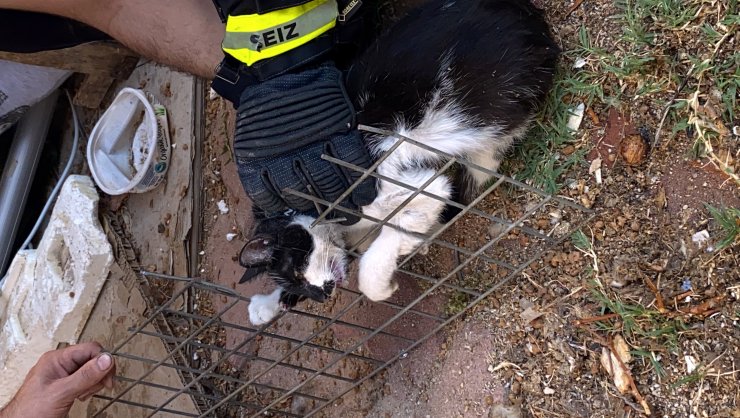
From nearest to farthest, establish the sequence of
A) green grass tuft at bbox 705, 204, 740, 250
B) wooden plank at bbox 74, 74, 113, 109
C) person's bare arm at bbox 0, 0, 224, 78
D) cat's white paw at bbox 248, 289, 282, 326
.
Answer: green grass tuft at bbox 705, 204, 740, 250
cat's white paw at bbox 248, 289, 282, 326
person's bare arm at bbox 0, 0, 224, 78
wooden plank at bbox 74, 74, 113, 109

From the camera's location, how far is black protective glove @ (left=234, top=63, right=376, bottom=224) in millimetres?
1970

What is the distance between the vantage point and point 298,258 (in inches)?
83.0

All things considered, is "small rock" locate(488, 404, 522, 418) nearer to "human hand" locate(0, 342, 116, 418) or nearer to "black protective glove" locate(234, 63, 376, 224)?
"black protective glove" locate(234, 63, 376, 224)

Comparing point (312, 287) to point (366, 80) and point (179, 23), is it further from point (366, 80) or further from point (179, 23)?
point (179, 23)

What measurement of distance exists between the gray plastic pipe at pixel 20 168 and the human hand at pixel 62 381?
1.97 m

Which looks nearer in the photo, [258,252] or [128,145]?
[258,252]

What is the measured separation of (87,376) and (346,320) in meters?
1.02

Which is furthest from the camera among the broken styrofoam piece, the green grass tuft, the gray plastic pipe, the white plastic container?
the gray plastic pipe

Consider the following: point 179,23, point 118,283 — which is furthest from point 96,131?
point 179,23

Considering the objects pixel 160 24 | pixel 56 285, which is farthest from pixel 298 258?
pixel 56 285

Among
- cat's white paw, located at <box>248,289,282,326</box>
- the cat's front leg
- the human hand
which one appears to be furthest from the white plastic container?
the cat's front leg

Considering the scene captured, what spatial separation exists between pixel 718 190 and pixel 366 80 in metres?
1.01

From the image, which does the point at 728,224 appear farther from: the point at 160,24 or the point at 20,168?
the point at 20,168

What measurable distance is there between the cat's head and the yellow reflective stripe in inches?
20.0
